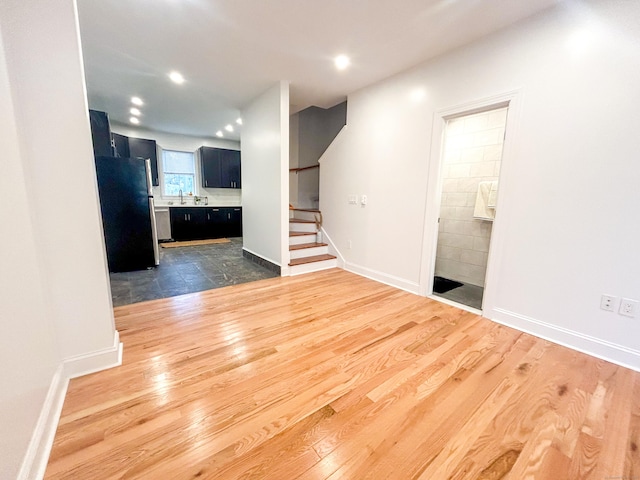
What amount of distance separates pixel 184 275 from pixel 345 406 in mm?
3103

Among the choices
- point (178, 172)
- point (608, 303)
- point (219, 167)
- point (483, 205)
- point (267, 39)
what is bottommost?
point (608, 303)

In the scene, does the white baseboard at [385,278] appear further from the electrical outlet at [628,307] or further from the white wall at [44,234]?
the white wall at [44,234]

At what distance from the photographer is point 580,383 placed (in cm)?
161

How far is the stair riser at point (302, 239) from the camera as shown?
425 cm

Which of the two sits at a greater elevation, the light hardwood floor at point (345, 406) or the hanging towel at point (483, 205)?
the hanging towel at point (483, 205)

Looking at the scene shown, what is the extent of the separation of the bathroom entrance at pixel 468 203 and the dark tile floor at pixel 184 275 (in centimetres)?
253

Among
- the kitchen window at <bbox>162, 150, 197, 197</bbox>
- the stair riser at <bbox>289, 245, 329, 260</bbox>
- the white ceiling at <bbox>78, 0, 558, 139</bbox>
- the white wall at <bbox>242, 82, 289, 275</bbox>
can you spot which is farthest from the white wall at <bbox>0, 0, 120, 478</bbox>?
the kitchen window at <bbox>162, 150, 197, 197</bbox>

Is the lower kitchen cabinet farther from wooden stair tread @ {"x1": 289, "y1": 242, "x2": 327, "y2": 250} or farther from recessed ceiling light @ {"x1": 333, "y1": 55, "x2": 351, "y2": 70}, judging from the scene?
recessed ceiling light @ {"x1": 333, "y1": 55, "x2": 351, "y2": 70}

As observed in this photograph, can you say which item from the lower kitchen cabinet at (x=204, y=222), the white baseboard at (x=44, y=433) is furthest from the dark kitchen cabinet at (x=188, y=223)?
the white baseboard at (x=44, y=433)

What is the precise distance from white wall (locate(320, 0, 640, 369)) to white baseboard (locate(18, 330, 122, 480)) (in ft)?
9.81

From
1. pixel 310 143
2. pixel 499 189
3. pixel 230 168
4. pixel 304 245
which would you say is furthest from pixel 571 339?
pixel 230 168

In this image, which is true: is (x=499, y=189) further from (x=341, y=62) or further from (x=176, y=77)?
(x=176, y=77)

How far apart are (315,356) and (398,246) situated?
6.26ft

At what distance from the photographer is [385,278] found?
11.3 feet
